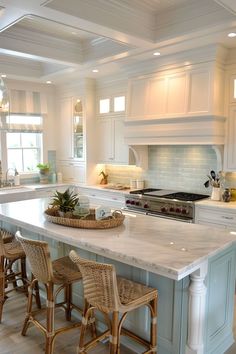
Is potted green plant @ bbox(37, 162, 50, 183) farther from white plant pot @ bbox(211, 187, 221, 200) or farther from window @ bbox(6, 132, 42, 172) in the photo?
white plant pot @ bbox(211, 187, 221, 200)

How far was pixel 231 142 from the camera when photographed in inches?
151

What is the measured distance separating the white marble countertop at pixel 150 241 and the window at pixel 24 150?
2.80m

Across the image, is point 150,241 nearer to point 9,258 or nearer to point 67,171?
point 9,258

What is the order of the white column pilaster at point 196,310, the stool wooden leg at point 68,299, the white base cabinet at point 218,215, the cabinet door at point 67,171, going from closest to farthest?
1. the white column pilaster at point 196,310
2. the stool wooden leg at point 68,299
3. the white base cabinet at point 218,215
4. the cabinet door at point 67,171

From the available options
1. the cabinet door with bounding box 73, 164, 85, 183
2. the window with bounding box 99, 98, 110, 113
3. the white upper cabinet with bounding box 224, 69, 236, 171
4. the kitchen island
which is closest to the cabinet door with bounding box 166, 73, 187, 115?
the white upper cabinet with bounding box 224, 69, 236, 171

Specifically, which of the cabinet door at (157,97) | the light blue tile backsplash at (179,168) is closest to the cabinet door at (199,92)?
the cabinet door at (157,97)

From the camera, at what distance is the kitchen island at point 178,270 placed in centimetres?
190

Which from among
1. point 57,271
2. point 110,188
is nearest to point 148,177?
point 110,188

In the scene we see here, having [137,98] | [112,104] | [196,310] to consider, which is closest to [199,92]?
[137,98]

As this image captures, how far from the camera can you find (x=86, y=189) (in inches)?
210

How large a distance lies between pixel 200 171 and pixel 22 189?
2.81m

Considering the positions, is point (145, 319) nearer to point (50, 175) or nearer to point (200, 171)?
point (200, 171)

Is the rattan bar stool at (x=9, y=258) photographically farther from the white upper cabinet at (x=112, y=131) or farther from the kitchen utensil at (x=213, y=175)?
the kitchen utensil at (x=213, y=175)

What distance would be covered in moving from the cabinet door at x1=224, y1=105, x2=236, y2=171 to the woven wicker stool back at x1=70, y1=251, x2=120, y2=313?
101 inches
